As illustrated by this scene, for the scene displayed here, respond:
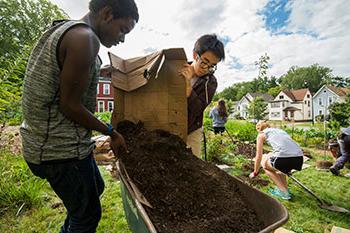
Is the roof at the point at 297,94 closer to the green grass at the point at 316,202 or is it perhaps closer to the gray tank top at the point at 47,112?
the green grass at the point at 316,202

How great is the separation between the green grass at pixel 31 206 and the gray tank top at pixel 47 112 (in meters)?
1.44

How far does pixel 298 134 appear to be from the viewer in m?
8.96

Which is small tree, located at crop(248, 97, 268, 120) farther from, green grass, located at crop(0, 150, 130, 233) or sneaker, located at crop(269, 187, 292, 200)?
green grass, located at crop(0, 150, 130, 233)

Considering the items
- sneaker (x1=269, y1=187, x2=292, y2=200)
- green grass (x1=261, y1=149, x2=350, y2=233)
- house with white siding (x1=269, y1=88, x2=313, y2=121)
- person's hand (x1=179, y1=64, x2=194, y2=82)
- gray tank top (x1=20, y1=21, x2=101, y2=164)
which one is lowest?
green grass (x1=261, y1=149, x2=350, y2=233)

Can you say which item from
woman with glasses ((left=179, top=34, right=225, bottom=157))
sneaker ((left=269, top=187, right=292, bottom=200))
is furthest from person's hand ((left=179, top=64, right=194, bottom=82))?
sneaker ((left=269, top=187, right=292, bottom=200))

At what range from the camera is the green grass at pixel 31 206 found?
220 centimetres

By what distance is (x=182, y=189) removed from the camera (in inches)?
55.6

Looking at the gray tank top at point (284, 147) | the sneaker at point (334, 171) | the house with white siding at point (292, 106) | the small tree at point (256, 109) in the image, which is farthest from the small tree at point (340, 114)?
the house with white siding at point (292, 106)

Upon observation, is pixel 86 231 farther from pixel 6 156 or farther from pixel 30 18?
pixel 30 18

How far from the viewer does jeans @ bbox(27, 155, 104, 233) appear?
1079 mm

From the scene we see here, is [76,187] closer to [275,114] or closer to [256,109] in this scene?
[256,109]

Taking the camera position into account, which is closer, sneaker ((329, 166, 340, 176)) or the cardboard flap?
the cardboard flap

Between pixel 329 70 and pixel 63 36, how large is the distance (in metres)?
68.6

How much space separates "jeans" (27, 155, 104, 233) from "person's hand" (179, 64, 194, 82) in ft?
3.55
